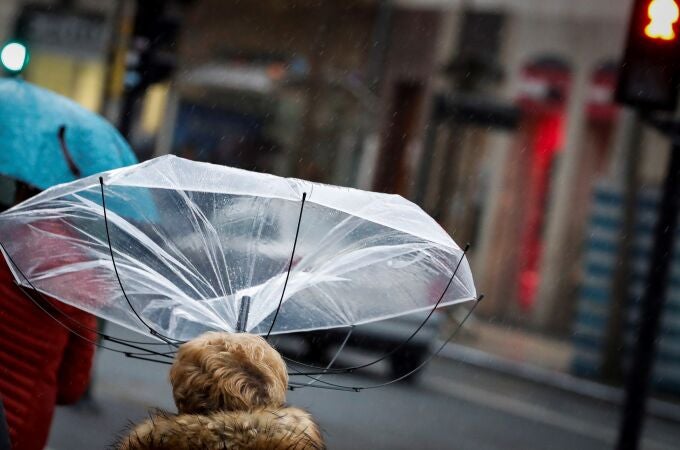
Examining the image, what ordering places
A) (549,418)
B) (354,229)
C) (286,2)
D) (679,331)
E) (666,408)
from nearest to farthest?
(354,229)
(549,418)
(666,408)
(679,331)
(286,2)

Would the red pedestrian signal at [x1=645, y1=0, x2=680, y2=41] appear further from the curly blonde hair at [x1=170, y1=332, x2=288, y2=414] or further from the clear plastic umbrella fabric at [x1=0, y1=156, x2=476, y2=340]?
the curly blonde hair at [x1=170, y1=332, x2=288, y2=414]

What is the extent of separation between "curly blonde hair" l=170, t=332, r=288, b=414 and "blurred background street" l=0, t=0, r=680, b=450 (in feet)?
24.1

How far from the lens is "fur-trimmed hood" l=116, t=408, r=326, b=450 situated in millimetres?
2441

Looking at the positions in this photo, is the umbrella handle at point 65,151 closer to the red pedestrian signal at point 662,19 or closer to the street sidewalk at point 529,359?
the red pedestrian signal at point 662,19

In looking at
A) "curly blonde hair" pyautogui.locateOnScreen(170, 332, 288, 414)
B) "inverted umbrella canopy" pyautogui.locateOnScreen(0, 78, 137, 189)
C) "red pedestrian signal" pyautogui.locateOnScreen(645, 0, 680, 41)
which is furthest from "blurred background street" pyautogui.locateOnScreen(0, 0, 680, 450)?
"curly blonde hair" pyautogui.locateOnScreen(170, 332, 288, 414)

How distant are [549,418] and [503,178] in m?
12.0

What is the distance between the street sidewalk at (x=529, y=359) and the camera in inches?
632

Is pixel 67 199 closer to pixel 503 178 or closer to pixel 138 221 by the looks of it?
pixel 138 221

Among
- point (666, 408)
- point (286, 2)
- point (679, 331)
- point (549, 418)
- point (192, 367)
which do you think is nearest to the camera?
point (192, 367)

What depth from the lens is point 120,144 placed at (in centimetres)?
399

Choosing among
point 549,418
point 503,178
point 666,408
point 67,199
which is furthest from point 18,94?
point 503,178

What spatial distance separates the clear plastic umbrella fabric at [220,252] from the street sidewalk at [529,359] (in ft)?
41.1

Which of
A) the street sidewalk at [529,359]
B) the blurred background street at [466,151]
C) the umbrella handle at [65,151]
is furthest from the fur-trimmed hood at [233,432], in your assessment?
the street sidewalk at [529,359]

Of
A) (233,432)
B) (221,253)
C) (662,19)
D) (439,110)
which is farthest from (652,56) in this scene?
(439,110)
